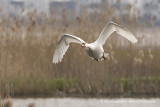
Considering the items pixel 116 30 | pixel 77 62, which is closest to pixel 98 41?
pixel 116 30

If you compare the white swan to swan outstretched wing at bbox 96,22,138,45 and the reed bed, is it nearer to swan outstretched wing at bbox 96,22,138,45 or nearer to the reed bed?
swan outstretched wing at bbox 96,22,138,45

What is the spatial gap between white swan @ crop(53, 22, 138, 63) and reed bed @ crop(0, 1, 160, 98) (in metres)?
2.46

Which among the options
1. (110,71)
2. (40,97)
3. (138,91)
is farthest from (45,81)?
(138,91)

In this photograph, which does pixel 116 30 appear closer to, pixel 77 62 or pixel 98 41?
pixel 98 41

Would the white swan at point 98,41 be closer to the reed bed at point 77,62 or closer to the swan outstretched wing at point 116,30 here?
the swan outstretched wing at point 116,30

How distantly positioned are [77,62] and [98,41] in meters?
3.40

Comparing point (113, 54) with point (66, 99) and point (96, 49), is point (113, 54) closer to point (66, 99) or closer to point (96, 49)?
point (66, 99)

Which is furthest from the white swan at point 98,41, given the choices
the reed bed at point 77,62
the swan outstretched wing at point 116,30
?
the reed bed at point 77,62

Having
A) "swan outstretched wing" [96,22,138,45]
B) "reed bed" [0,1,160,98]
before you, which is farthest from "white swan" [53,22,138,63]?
"reed bed" [0,1,160,98]

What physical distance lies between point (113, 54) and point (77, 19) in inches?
47.1

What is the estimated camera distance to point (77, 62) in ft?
33.8

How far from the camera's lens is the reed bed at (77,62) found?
32.9 feet

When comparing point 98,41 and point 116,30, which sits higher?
point 116,30

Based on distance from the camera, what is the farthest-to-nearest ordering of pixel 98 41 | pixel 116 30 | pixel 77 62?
pixel 77 62
pixel 116 30
pixel 98 41
